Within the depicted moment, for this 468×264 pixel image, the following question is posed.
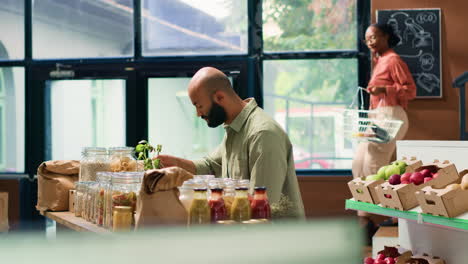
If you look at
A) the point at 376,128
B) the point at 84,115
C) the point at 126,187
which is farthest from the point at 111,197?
the point at 84,115

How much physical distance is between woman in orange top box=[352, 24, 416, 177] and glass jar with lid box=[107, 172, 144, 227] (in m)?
3.26

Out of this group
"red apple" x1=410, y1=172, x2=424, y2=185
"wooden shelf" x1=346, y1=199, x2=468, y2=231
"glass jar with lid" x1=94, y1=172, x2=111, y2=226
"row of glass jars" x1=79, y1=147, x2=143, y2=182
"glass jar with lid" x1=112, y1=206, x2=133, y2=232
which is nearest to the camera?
"glass jar with lid" x1=112, y1=206, x2=133, y2=232

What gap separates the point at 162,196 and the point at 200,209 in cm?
16

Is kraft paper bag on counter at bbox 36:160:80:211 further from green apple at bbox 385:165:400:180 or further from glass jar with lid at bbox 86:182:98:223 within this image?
green apple at bbox 385:165:400:180

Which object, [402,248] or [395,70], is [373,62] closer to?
[395,70]

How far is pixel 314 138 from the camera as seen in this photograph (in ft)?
21.5

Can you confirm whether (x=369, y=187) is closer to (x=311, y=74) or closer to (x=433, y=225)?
(x=433, y=225)

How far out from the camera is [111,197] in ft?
8.86

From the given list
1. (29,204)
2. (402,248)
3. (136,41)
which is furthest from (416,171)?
(29,204)

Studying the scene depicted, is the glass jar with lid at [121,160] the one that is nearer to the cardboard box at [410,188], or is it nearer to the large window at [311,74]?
the cardboard box at [410,188]

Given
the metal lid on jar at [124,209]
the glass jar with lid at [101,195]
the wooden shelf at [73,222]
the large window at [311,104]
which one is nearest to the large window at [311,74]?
the large window at [311,104]

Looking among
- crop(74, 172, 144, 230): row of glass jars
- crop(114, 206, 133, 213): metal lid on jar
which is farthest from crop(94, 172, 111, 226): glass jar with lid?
crop(114, 206, 133, 213): metal lid on jar

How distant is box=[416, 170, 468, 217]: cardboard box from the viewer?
9.78 ft

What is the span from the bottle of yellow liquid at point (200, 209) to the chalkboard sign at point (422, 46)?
14.9 ft
